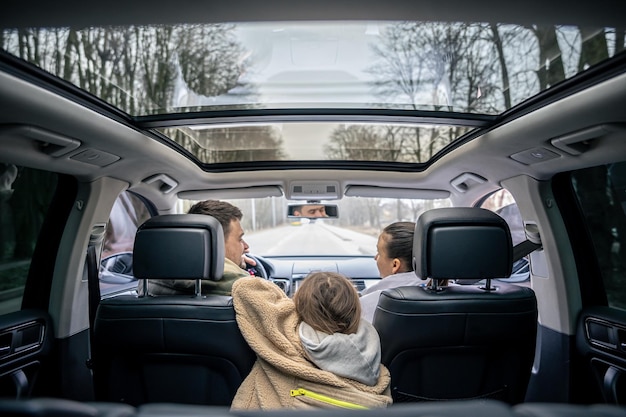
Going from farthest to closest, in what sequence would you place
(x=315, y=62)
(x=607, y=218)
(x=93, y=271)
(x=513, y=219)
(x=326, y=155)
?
1. (x=326, y=155)
2. (x=513, y=219)
3. (x=93, y=271)
4. (x=607, y=218)
5. (x=315, y=62)

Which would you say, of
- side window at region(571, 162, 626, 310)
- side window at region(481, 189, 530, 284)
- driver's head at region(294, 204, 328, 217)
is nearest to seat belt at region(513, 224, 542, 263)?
side window at region(481, 189, 530, 284)

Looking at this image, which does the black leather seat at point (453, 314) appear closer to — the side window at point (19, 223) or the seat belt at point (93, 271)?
the seat belt at point (93, 271)

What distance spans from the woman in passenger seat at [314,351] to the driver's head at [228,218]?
45.6 inches

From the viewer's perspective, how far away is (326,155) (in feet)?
13.6

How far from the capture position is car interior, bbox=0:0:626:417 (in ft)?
5.71

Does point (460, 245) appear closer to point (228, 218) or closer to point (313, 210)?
point (228, 218)

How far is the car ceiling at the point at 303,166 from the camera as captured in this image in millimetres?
1561

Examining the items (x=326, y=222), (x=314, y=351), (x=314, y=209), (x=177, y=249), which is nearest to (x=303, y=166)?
(x=314, y=209)

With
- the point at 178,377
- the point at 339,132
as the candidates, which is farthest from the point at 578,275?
the point at 178,377

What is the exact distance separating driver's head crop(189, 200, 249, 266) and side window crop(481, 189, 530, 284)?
2336 millimetres

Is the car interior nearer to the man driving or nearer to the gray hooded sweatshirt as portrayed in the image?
the man driving

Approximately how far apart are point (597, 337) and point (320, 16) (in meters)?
2.77

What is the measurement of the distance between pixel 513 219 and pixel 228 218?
2.62 meters

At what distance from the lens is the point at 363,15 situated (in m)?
1.64
